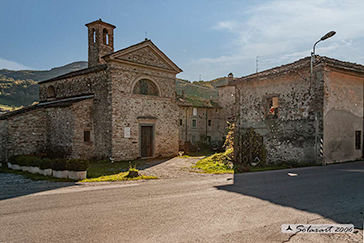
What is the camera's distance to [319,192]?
7.27 m

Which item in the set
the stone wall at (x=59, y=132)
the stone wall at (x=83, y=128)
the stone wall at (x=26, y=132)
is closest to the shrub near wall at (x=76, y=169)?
the stone wall at (x=83, y=128)

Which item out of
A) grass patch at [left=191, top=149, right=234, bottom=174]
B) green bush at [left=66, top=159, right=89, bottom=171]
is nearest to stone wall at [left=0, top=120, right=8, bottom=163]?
green bush at [left=66, top=159, right=89, bottom=171]

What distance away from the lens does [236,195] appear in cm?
725

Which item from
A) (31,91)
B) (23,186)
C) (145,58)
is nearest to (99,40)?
(145,58)

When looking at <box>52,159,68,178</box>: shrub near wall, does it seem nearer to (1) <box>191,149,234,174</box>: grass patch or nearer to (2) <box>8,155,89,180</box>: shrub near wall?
(2) <box>8,155,89,180</box>: shrub near wall

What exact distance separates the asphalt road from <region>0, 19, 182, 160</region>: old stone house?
8.38 m

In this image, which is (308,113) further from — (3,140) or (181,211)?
(3,140)

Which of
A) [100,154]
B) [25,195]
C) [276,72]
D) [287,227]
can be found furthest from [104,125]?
[287,227]

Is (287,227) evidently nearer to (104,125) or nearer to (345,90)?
(345,90)

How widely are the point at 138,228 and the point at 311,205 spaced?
3941 millimetres

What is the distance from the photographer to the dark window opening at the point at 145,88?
61.7 feet

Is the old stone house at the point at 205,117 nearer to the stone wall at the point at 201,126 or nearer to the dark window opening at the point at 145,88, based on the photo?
the stone wall at the point at 201,126

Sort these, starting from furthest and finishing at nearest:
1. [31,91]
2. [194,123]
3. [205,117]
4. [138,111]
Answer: [31,91] < [205,117] < [194,123] < [138,111]

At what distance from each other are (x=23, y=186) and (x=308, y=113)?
43.4 ft
